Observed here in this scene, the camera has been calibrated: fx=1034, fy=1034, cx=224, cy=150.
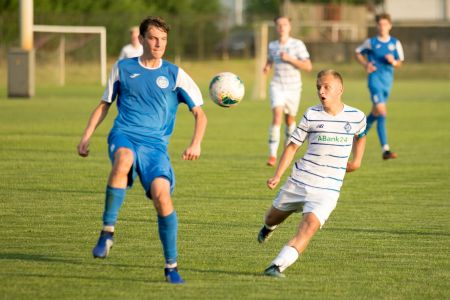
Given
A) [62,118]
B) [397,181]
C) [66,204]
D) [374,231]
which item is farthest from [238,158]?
[62,118]

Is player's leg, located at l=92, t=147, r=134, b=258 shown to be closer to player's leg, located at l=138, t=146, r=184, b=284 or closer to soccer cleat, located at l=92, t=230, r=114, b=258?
soccer cleat, located at l=92, t=230, r=114, b=258

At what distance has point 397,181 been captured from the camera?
14.5 meters

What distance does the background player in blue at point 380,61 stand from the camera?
18.0 meters

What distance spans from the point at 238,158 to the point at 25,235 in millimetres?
7996

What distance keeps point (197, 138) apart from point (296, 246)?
1.09m

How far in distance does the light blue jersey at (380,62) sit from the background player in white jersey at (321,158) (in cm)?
1011

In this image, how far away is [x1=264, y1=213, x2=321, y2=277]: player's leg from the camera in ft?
25.2

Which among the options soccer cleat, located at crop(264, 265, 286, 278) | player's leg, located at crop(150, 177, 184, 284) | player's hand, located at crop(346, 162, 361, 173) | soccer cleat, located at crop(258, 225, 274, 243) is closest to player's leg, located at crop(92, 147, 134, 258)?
player's leg, located at crop(150, 177, 184, 284)

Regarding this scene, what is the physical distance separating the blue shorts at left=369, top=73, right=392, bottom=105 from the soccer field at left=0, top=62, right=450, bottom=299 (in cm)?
100

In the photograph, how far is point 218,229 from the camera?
33.3 feet

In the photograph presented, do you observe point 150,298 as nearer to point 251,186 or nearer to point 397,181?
point 251,186

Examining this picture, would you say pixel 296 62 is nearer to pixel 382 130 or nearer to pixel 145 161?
pixel 382 130

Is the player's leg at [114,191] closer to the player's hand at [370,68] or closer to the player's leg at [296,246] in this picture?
the player's leg at [296,246]

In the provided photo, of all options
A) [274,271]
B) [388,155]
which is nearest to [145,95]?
[274,271]
